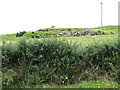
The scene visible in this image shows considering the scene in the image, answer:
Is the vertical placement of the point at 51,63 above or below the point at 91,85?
above

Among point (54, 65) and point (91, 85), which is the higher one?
point (54, 65)

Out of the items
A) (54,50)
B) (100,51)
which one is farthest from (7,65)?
(100,51)

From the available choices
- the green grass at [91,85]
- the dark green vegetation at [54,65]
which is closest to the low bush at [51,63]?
the dark green vegetation at [54,65]

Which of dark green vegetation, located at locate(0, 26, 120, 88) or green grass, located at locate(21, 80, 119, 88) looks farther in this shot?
dark green vegetation, located at locate(0, 26, 120, 88)

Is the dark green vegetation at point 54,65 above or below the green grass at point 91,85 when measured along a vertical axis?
above

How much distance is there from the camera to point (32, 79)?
6.42 meters

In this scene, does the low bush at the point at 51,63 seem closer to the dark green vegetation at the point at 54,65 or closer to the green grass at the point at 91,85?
the dark green vegetation at the point at 54,65

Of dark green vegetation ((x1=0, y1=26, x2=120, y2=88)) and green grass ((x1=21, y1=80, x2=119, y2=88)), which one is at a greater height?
dark green vegetation ((x1=0, y1=26, x2=120, y2=88))

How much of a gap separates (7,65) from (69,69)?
2.52 meters

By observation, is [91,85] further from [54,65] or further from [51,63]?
[51,63]

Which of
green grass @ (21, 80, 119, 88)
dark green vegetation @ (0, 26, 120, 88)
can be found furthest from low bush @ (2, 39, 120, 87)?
green grass @ (21, 80, 119, 88)

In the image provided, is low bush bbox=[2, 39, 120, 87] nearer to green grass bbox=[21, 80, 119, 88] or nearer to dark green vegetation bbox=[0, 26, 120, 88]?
dark green vegetation bbox=[0, 26, 120, 88]

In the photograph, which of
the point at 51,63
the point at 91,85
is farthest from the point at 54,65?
the point at 91,85

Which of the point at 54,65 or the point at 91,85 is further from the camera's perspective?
the point at 54,65
